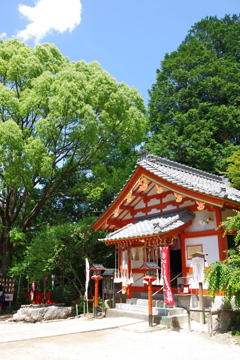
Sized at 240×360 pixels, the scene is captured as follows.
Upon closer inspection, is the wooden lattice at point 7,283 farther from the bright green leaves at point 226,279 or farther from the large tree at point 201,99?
the large tree at point 201,99

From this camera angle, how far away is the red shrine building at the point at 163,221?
37.3ft

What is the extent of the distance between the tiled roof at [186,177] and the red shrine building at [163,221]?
1.5 inches

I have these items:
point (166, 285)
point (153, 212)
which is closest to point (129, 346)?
point (166, 285)

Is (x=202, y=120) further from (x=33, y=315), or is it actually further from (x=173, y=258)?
(x=33, y=315)

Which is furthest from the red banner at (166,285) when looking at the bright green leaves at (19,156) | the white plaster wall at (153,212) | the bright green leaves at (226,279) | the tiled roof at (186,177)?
the bright green leaves at (19,156)

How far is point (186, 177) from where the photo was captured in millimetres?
15766

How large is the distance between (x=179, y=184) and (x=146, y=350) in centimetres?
623

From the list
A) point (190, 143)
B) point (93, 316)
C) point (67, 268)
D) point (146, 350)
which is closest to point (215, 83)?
point (190, 143)

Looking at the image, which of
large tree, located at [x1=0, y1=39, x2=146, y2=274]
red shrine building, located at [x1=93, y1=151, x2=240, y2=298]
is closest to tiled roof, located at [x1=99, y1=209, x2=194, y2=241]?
red shrine building, located at [x1=93, y1=151, x2=240, y2=298]

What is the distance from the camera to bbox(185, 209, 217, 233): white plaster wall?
459 inches

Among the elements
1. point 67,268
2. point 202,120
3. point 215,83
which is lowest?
point 67,268

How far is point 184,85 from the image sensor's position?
27.0 m

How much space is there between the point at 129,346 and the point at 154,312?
3543mm

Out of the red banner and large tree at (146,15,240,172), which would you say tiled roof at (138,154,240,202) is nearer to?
the red banner
